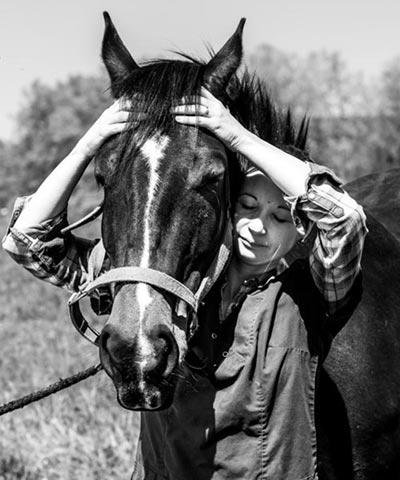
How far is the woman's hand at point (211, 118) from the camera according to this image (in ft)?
7.41

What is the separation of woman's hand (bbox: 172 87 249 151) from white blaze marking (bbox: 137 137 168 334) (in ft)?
0.34

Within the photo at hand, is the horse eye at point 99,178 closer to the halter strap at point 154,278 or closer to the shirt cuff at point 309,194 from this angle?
the halter strap at point 154,278

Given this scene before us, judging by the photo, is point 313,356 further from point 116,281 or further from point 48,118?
point 48,118

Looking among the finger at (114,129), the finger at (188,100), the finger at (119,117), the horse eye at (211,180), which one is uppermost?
the finger at (188,100)

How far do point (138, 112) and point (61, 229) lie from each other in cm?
57

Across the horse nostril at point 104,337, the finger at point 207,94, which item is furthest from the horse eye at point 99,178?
A: the horse nostril at point 104,337

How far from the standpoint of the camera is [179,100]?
2279 millimetres

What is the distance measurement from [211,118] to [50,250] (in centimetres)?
75

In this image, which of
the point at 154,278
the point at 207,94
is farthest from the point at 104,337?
the point at 207,94

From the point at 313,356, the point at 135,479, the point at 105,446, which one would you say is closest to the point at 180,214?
the point at 313,356

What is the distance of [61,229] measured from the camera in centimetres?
264

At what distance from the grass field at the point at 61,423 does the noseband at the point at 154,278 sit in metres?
1.10

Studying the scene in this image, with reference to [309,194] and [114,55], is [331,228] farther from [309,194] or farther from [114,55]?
[114,55]

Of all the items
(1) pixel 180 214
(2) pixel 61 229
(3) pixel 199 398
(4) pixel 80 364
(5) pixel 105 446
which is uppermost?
(1) pixel 180 214
